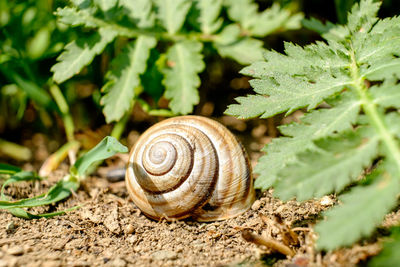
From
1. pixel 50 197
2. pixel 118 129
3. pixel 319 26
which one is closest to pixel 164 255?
pixel 50 197

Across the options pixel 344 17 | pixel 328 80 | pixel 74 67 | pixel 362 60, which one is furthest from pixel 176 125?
pixel 344 17

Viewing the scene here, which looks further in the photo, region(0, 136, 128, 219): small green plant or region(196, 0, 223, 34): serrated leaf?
region(196, 0, 223, 34): serrated leaf

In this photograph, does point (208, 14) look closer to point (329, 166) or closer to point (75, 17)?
point (75, 17)

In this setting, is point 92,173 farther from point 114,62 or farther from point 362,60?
point 362,60

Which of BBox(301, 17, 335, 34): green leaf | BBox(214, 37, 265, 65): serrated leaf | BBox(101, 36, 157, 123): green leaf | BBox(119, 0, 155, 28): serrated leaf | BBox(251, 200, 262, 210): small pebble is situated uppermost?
BBox(301, 17, 335, 34): green leaf

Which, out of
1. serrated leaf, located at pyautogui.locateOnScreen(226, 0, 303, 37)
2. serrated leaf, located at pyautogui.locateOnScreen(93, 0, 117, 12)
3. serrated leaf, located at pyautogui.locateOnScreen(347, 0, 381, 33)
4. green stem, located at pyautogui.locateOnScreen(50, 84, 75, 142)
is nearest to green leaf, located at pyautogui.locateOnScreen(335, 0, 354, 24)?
serrated leaf, located at pyautogui.locateOnScreen(226, 0, 303, 37)

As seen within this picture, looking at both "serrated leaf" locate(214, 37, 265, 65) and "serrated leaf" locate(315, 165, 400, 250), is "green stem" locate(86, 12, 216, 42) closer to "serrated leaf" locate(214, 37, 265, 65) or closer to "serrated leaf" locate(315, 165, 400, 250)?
"serrated leaf" locate(214, 37, 265, 65)

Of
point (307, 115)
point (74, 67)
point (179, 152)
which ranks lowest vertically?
point (179, 152)
